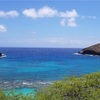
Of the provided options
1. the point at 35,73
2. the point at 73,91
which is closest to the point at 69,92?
the point at 73,91

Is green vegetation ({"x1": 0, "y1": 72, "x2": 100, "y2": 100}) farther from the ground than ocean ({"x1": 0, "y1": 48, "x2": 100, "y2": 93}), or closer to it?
→ farther from the ground

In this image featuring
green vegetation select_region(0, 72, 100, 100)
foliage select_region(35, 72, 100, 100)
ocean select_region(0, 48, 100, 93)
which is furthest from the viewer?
ocean select_region(0, 48, 100, 93)

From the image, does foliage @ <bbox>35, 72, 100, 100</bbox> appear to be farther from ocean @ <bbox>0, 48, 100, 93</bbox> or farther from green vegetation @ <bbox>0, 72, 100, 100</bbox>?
ocean @ <bbox>0, 48, 100, 93</bbox>

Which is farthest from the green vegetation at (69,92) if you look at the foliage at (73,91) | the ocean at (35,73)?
the ocean at (35,73)

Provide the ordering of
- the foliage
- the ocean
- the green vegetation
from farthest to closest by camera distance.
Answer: the ocean → the foliage → the green vegetation

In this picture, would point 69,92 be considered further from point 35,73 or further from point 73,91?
point 35,73

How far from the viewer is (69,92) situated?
2670 cm

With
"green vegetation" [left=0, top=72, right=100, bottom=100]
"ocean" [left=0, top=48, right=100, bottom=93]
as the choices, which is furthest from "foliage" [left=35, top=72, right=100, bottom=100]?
"ocean" [left=0, top=48, right=100, bottom=93]

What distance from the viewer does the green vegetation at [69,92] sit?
26.0 m

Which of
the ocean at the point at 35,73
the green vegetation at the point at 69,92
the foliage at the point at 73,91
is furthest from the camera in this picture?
the ocean at the point at 35,73

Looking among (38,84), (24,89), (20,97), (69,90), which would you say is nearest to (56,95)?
(69,90)

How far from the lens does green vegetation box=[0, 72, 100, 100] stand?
26.0 metres

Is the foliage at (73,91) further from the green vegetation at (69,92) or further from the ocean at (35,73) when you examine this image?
the ocean at (35,73)

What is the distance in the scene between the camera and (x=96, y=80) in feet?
92.7
